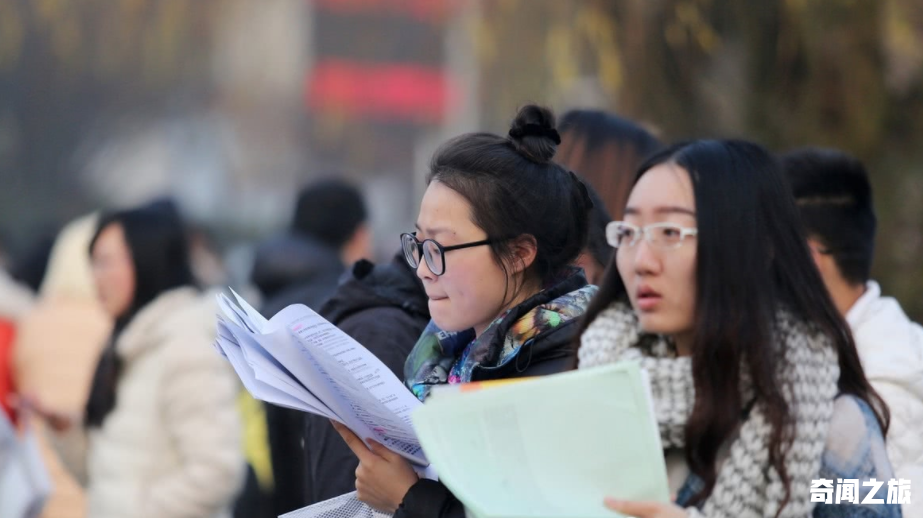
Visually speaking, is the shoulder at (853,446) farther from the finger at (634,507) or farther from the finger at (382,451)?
the finger at (382,451)

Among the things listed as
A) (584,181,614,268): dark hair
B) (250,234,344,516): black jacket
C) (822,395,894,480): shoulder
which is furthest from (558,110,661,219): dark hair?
(822,395,894,480): shoulder

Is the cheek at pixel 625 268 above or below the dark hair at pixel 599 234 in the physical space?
above

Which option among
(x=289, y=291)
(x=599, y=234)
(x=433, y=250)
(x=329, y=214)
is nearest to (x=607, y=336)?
(x=433, y=250)

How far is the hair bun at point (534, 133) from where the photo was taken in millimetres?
2506

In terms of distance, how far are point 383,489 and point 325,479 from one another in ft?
1.43

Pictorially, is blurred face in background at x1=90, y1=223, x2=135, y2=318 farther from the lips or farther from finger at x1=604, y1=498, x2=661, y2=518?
finger at x1=604, y1=498, x2=661, y2=518

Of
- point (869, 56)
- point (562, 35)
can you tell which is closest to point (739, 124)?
point (869, 56)

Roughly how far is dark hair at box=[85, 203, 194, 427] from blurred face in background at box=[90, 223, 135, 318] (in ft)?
0.06

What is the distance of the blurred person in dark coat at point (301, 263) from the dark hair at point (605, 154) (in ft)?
3.82

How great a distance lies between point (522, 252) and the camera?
2473 millimetres

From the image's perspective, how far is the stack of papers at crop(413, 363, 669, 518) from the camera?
1.78 m

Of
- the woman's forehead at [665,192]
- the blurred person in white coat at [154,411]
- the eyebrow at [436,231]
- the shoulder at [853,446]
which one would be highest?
the woman's forehead at [665,192]

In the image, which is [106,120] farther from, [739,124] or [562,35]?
[739,124]

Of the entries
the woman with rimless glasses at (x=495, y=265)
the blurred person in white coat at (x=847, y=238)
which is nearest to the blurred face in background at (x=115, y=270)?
the woman with rimless glasses at (x=495, y=265)
